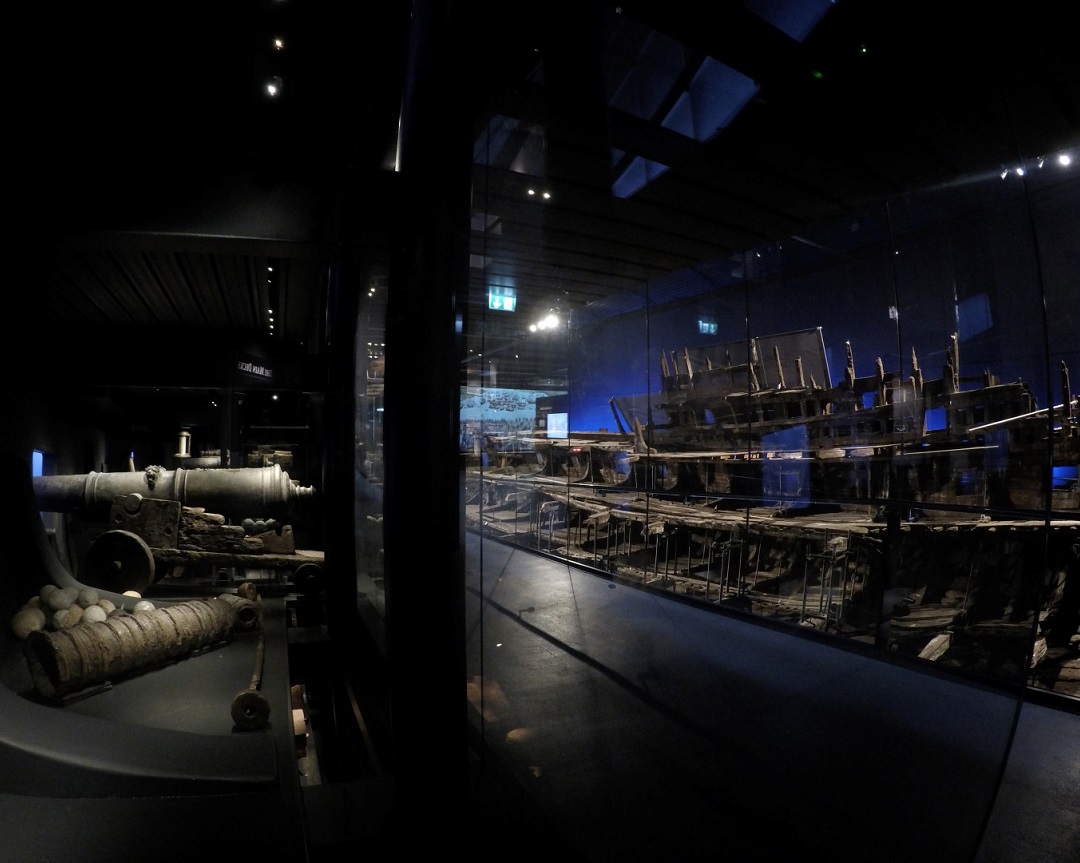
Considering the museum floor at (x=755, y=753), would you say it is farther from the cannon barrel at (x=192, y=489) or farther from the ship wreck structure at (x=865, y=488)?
the cannon barrel at (x=192, y=489)

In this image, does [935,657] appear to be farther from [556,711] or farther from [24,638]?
[24,638]

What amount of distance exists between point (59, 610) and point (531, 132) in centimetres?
268

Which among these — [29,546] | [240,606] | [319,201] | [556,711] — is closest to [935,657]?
[556,711]

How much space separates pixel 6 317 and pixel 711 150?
2644mm

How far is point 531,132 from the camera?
5.43ft

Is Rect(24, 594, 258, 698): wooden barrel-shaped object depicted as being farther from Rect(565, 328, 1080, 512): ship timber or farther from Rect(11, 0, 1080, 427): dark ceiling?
Rect(565, 328, 1080, 512): ship timber

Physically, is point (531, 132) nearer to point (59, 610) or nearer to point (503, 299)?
point (503, 299)

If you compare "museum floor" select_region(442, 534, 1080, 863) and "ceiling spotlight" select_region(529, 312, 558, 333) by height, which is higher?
"ceiling spotlight" select_region(529, 312, 558, 333)

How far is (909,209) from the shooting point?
1192 millimetres

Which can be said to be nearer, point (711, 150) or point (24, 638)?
point (711, 150)

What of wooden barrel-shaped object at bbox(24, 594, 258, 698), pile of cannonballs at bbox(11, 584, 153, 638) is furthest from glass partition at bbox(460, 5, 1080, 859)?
pile of cannonballs at bbox(11, 584, 153, 638)

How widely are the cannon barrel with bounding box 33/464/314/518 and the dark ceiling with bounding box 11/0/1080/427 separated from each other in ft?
2.39

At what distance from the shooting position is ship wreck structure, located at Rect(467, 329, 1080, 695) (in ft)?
3.96

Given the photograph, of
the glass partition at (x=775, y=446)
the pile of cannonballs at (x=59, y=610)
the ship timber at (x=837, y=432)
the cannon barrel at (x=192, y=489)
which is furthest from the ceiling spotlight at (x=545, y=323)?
the cannon barrel at (x=192, y=489)
